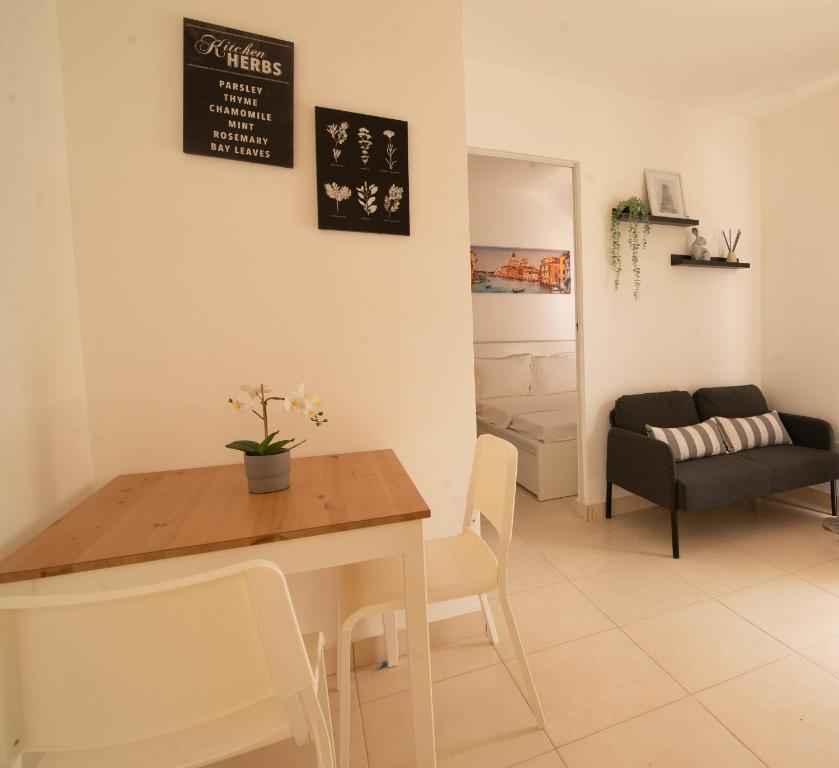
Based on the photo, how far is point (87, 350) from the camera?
1403 mm

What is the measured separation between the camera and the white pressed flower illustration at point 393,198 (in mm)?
1665

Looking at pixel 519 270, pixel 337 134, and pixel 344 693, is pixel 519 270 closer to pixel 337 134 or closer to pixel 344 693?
pixel 337 134

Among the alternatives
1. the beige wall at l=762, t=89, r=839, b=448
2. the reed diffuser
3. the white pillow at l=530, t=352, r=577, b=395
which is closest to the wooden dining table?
the reed diffuser

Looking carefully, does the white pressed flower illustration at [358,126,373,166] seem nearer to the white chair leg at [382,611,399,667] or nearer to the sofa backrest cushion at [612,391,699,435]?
the white chair leg at [382,611,399,667]

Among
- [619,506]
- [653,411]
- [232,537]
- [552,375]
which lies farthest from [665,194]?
[232,537]

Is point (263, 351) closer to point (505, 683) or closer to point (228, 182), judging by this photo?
point (228, 182)

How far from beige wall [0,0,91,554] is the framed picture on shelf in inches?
120

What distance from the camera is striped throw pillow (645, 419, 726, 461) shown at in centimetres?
256

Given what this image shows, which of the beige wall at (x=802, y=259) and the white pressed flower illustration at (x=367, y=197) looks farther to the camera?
the beige wall at (x=802, y=259)

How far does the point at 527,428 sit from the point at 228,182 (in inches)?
103

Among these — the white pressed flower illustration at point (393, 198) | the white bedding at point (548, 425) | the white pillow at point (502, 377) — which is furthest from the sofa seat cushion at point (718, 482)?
Result: the white pressed flower illustration at point (393, 198)

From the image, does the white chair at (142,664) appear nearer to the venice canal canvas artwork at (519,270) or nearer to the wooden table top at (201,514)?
the wooden table top at (201,514)

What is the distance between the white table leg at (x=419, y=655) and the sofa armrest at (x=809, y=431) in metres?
3.08

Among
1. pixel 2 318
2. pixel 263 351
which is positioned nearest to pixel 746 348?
pixel 263 351
